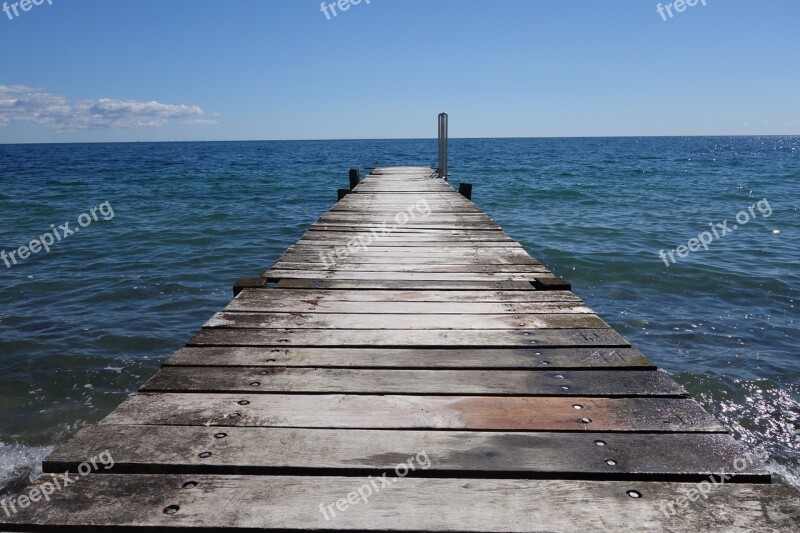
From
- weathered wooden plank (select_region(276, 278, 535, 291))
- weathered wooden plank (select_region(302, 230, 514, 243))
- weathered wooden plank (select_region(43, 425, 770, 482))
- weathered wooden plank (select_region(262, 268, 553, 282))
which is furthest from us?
weathered wooden plank (select_region(302, 230, 514, 243))

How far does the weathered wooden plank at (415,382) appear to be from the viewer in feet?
8.16

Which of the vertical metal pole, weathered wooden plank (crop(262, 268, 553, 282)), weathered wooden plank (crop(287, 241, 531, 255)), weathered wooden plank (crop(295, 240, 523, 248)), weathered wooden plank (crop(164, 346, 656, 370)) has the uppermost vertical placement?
the vertical metal pole

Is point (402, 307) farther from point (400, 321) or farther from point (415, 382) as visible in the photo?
point (415, 382)

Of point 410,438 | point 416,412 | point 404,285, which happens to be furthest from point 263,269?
point 410,438

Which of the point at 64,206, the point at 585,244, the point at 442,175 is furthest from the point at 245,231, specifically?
the point at 64,206

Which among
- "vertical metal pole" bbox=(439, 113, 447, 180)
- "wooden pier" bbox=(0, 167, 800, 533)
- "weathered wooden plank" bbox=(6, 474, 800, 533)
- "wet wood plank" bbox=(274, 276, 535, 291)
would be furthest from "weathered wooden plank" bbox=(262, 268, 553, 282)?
"vertical metal pole" bbox=(439, 113, 447, 180)

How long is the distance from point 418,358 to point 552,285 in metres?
1.68

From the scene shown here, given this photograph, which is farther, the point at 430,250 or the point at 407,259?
the point at 430,250

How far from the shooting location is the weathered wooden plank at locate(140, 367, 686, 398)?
249cm

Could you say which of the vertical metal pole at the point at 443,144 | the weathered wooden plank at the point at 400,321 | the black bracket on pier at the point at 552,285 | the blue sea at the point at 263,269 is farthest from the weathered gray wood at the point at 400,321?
the vertical metal pole at the point at 443,144

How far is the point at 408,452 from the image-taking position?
2012 mm

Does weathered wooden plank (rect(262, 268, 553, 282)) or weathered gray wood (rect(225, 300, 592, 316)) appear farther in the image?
weathered wooden plank (rect(262, 268, 553, 282))

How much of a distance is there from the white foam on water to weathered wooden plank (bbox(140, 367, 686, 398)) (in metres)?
2.14

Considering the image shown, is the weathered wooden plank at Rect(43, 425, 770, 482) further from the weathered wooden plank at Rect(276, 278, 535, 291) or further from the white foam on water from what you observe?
the white foam on water
